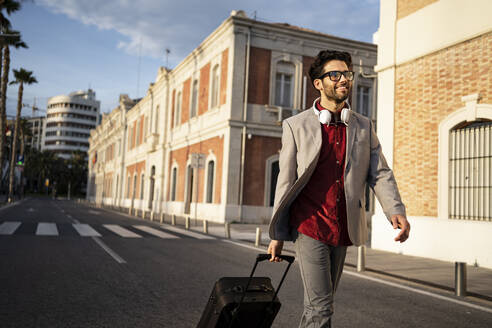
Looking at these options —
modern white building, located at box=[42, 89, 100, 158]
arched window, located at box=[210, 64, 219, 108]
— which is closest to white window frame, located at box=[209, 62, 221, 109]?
arched window, located at box=[210, 64, 219, 108]

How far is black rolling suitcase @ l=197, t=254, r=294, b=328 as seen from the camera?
100 inches

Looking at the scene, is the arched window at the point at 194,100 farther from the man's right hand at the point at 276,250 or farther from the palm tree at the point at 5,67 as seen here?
the man's right hand at the point at 276,250

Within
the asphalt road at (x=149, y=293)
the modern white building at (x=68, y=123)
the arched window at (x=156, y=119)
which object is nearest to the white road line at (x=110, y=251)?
the asphalt road at (x=149, y=293)

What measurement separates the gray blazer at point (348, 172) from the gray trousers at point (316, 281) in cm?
16

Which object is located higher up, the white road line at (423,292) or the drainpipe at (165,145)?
the drainpipe at (165,145)

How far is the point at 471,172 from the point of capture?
1028 centimetres

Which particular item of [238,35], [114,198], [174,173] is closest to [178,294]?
[238,35]

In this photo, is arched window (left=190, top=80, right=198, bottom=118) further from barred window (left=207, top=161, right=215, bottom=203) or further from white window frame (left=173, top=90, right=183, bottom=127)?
barred window (left=207, top=161, right=215, bottom=203)

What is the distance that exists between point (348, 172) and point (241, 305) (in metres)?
0.99

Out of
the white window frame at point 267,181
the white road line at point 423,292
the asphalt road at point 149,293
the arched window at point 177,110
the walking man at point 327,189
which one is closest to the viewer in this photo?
the walking man at point 327,189

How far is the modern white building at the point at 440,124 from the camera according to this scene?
9961 millimetres

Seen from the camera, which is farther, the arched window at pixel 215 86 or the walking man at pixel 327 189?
the arched window at pixel 215 86

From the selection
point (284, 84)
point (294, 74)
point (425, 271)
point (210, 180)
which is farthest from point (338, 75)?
point (210, 180)

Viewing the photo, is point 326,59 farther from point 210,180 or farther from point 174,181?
point 174,181
